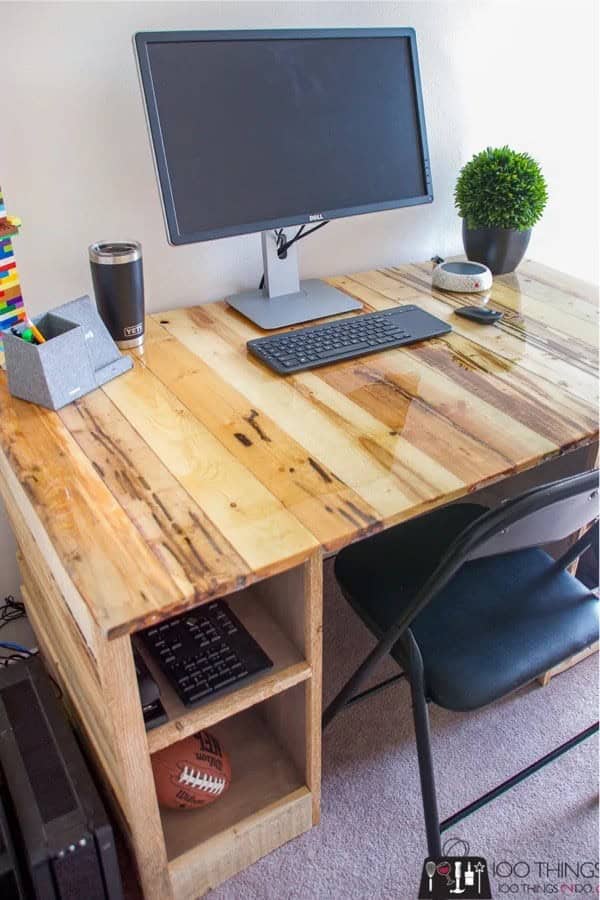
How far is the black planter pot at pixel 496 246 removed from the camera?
5.22 ft

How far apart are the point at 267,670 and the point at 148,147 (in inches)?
37.8

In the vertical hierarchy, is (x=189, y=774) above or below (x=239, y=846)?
above

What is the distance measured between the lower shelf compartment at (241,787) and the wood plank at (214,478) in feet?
1.82

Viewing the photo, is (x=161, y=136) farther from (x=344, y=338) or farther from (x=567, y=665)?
(x=567, y=665)

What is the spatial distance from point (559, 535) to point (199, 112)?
89 cm

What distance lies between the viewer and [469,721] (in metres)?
1.50

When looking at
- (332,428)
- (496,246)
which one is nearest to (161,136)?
(332,428)

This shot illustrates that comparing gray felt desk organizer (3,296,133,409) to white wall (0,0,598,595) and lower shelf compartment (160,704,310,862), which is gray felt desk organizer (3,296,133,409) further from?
lower shelf compartment (160,704,310,862)

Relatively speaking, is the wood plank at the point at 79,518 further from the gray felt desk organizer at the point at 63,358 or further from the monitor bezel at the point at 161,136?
the monitor bezel at the point at 161,136

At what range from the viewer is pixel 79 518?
907 millimetres

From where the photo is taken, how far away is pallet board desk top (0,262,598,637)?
0.86 metres

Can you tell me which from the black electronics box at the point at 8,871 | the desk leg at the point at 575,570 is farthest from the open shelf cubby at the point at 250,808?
the desk leg at the point at 575,570

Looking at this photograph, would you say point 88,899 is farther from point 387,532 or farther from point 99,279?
point 99,279

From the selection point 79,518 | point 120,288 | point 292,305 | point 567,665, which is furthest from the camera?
point 567,665
